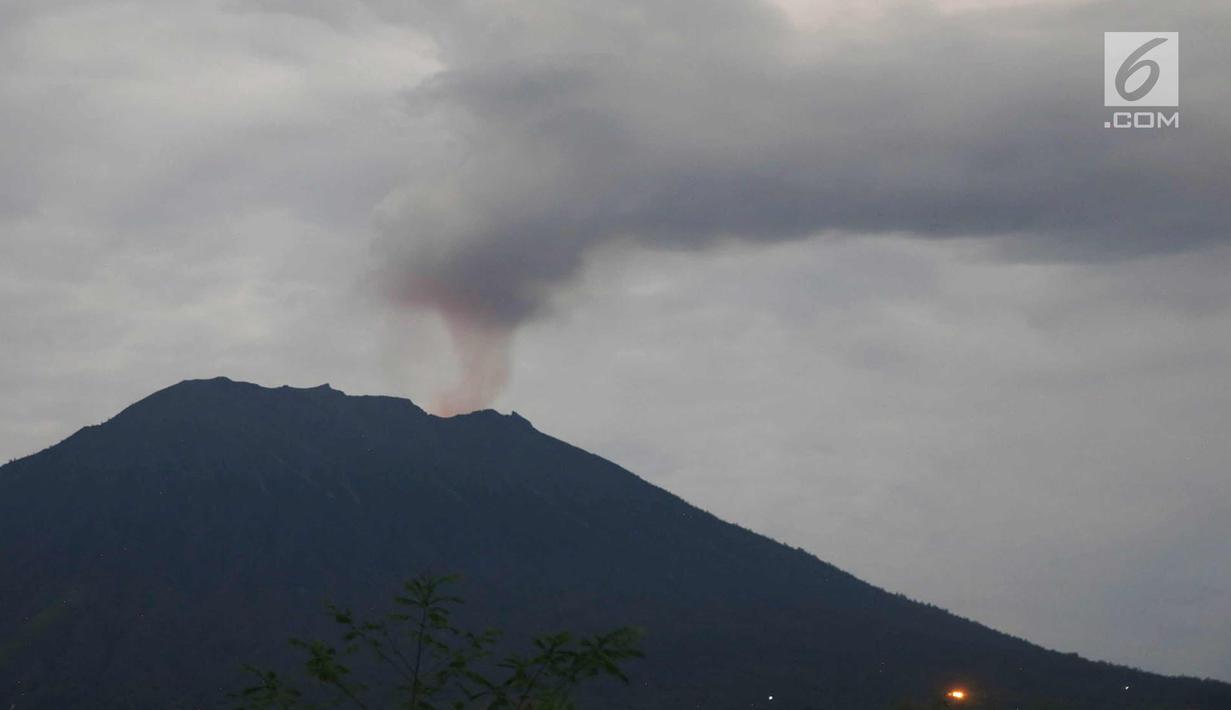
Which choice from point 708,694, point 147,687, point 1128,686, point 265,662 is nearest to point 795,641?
point 708,694

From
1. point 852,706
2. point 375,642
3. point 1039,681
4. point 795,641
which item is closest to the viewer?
point 375,642

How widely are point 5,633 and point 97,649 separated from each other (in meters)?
13.6

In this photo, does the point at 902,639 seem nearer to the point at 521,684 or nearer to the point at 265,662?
the point at 265,662

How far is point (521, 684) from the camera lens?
1210 cm

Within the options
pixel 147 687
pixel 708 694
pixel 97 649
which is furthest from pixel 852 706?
pixel 97 649

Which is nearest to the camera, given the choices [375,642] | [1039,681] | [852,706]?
[375,642]

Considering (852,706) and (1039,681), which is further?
(1039,681)

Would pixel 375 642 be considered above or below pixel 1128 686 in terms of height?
below

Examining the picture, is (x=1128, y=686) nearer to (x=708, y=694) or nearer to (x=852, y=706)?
(x=852, y=706)

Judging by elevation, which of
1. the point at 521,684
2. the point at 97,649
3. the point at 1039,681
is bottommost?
the point at 521,684

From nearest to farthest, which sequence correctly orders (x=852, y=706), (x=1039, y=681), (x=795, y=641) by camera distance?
(x=852, y=706)
(x=1039, y=681)
(x=795, y=641)

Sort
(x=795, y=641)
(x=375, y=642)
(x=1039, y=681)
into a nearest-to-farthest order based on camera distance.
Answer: (x=375, y=642) → (x=1039, y=681) → (x=795, y=641)

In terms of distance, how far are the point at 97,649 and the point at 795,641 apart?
288ft

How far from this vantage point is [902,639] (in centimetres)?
19238
